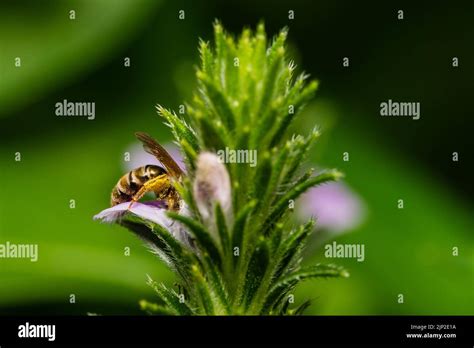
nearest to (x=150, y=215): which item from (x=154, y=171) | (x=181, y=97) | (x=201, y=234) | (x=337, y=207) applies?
(x=201, y=234)

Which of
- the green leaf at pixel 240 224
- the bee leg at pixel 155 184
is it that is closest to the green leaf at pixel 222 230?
the green leaf at pixel 240 224

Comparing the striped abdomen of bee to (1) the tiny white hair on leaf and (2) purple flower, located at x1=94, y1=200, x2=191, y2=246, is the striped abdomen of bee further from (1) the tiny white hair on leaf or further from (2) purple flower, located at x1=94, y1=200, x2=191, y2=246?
(1) the tiny white hair on leaf

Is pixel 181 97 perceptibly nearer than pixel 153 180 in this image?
No

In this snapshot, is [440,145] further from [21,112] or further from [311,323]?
[311,323]

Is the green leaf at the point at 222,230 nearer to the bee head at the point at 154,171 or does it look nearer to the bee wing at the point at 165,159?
the bee wing at the point at 165,159

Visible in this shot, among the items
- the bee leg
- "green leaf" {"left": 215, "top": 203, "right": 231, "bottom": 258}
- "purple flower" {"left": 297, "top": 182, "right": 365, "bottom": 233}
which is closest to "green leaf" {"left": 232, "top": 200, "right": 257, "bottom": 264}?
"green leaf" {"left": 215, "top": 203, "right": 231, "bottom": 258}

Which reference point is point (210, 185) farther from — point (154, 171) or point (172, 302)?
point (154, 171)
